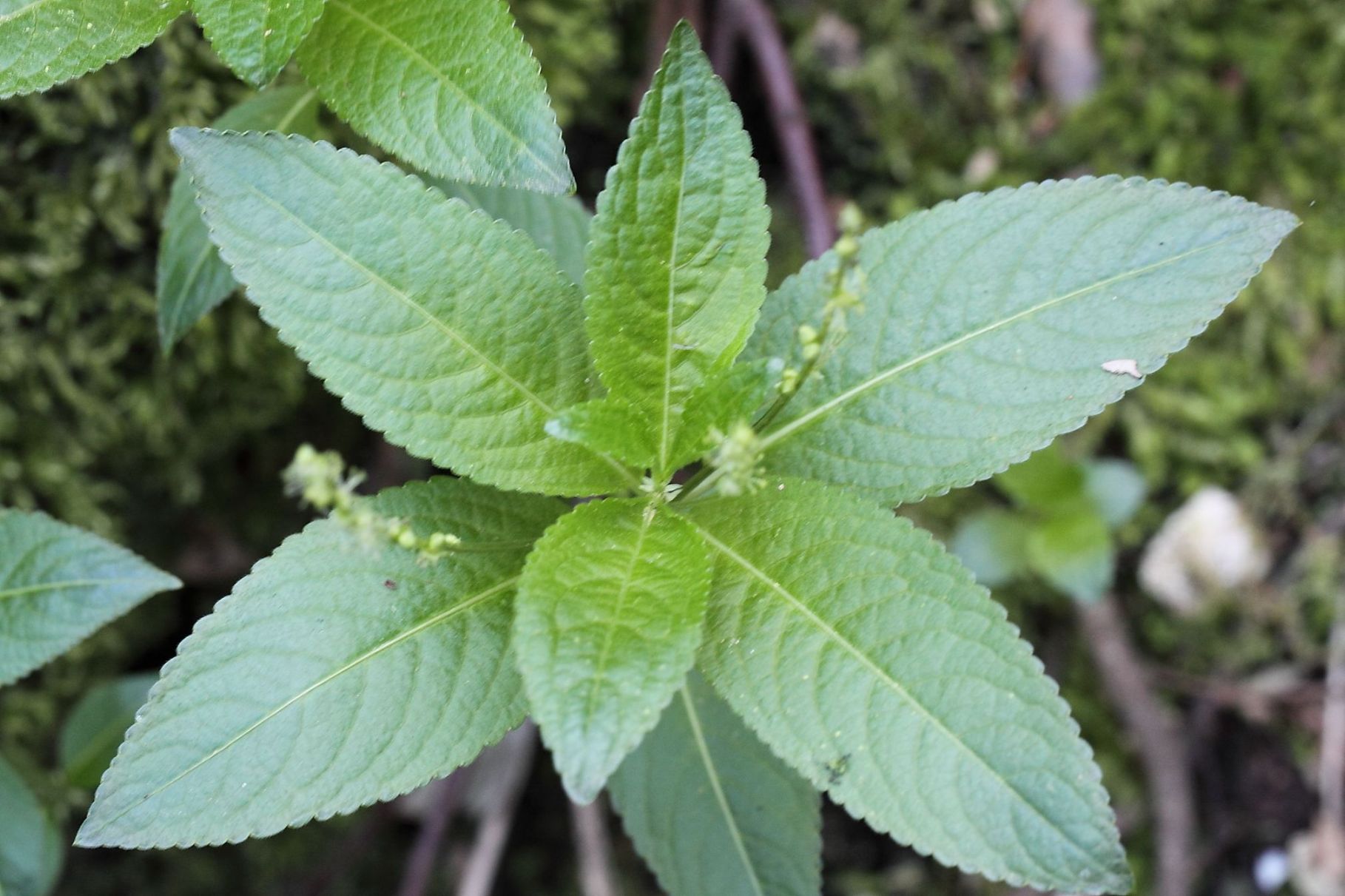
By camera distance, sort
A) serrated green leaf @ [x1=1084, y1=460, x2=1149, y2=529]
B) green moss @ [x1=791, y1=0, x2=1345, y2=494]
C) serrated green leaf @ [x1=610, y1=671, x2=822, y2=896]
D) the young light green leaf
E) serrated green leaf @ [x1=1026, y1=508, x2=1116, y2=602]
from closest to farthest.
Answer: the young light green leaf < serrated green leaf @ [x1=610, y1=671, x2=822, y2=896] < serrated green leaf @ [x1=1026, y1=508, x2=1116, y2=602] < serrated green leaf @ [x1=1084, y1=460, x2=1149, y2=529] < green moss @ [x1=791, y1=0, x2=1345, y2=494]

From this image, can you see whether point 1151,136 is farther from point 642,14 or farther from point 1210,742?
point 1210,742

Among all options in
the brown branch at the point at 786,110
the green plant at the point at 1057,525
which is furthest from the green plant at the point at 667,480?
the green plant at the point at 1057,525

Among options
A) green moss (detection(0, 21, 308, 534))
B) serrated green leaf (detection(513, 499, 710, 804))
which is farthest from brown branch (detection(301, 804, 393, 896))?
serrated green leaf (detection(513, 499, 710, 804))

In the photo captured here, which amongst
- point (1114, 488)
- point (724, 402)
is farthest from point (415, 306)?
point (1114, 488)

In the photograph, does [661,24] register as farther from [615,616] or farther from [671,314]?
[615,616]

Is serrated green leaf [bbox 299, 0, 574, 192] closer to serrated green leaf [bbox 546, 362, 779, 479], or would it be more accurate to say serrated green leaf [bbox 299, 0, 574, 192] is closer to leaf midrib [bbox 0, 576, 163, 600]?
serrated green leaf [bbox 546, 362, 779, 479]

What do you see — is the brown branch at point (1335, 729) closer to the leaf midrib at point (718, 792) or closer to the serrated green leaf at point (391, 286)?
the leaf midrib at point (718, 792)
